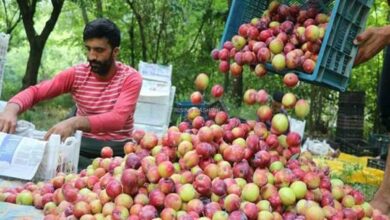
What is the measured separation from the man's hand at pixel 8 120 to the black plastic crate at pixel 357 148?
20.6 ft

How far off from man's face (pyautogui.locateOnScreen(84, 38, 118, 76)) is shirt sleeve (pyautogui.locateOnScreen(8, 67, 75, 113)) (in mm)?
215

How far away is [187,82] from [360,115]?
341 centimetres

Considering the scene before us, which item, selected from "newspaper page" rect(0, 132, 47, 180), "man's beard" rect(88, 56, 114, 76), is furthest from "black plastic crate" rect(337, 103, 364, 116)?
"newspaper page" rect(0, 132, 47, 180)

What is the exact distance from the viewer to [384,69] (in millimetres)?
3721

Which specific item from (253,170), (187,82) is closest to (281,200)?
(253,170)

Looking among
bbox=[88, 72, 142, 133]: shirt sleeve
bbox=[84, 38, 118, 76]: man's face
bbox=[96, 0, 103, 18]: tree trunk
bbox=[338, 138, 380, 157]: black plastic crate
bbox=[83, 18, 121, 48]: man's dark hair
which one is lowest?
bbox=[338, 138, 380, 157]: black plastic crate

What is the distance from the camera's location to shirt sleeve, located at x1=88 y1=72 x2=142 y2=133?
3.90m

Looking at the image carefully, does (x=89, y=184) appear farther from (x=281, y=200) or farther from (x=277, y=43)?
(x=277, y=43)

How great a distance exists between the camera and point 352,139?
10.0 metres

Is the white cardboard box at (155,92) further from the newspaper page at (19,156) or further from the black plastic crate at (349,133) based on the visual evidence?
the black plastic crate at (349,133)

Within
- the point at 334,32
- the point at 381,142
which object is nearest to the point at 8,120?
the point at 334,32

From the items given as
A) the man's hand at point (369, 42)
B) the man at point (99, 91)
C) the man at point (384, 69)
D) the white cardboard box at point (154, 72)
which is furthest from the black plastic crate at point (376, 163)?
the man's hand at point (369, 42)

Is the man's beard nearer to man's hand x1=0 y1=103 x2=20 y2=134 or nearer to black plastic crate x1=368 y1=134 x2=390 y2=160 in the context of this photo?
man's hand x1=0 y1=103 x2=20 y2=134

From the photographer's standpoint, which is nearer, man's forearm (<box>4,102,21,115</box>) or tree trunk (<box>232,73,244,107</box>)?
man's forearm (<box>4,102,21,115</box>)
